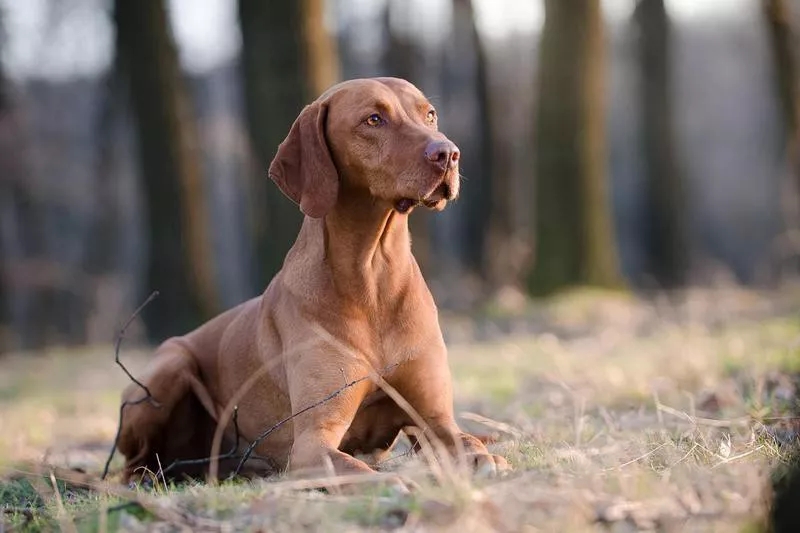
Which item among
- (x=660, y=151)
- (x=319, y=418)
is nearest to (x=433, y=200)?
(x=319, y=418)

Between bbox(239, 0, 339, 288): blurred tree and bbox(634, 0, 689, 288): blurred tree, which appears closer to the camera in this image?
bbox(239, 0, 339, 288): blurred tree

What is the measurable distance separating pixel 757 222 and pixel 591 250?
2632 cm

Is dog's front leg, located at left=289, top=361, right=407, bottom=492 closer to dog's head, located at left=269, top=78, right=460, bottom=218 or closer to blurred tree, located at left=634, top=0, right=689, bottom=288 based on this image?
dog's head, located at left=269, top=78, right=460, bottom=218

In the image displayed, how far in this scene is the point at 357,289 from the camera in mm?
4707

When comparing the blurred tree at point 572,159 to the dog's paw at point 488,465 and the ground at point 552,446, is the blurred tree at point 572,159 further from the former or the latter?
the dog's paw at point 488,465

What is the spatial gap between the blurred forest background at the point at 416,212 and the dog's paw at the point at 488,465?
23.9ft

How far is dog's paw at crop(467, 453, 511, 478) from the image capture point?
3.88 meters

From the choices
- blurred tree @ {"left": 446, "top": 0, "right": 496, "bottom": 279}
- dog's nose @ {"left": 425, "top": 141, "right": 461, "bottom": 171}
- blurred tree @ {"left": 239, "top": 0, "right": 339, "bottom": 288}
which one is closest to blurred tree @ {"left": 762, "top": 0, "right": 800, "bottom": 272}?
blurred tree @ {"left": 446, "top": 0, "right": 496, "bottom": 279}

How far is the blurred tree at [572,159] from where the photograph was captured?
13961 millimetres

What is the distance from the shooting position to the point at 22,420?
8328mm

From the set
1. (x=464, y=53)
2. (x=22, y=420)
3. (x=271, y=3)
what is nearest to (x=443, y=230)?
(x=464, y=53)

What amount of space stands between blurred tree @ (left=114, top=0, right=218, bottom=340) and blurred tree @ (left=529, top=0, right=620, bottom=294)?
15.3 ft

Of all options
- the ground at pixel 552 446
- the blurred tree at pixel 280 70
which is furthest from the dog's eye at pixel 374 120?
the blurred tree at pixel 280 70

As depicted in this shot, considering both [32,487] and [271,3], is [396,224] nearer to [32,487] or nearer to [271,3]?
[32,487]
